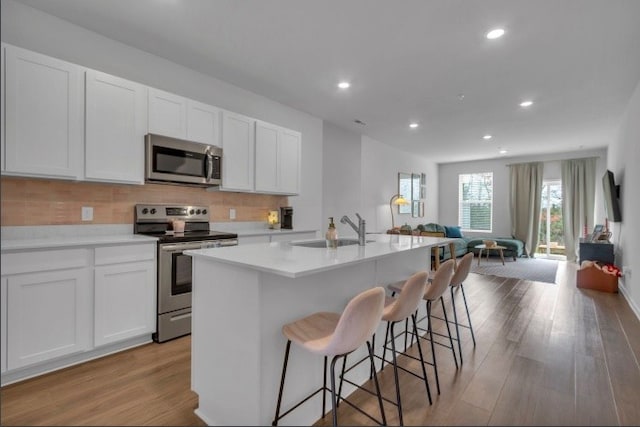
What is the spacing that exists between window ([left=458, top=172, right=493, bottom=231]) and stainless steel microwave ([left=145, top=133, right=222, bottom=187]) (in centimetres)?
812

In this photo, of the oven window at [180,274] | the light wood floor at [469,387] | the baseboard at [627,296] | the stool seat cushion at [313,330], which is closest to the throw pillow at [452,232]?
the baseboard at [627,296]

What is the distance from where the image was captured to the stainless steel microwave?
2.92 metres

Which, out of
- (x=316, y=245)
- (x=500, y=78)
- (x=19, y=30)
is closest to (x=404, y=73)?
(x=500, y=78)

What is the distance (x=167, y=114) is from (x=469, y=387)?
3.40m

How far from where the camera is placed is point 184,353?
2578 mm

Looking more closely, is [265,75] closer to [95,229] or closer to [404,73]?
[404,73]

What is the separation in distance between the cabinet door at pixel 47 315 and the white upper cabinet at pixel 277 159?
2090mm

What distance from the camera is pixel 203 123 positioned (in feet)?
11.0

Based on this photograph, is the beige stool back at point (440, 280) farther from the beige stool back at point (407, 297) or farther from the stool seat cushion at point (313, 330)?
the stool seat cushion at point (313, 330)

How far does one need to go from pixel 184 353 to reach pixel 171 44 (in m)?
2.78

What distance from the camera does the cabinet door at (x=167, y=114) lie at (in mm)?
2959

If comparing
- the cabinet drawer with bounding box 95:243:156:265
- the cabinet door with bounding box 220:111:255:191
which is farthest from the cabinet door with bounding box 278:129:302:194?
the cabinet drawer with bounding box 95:243:156:265

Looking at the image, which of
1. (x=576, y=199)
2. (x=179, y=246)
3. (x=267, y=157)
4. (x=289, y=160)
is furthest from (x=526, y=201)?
(x=179, y=246)

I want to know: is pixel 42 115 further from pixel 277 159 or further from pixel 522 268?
pixel 522 268
